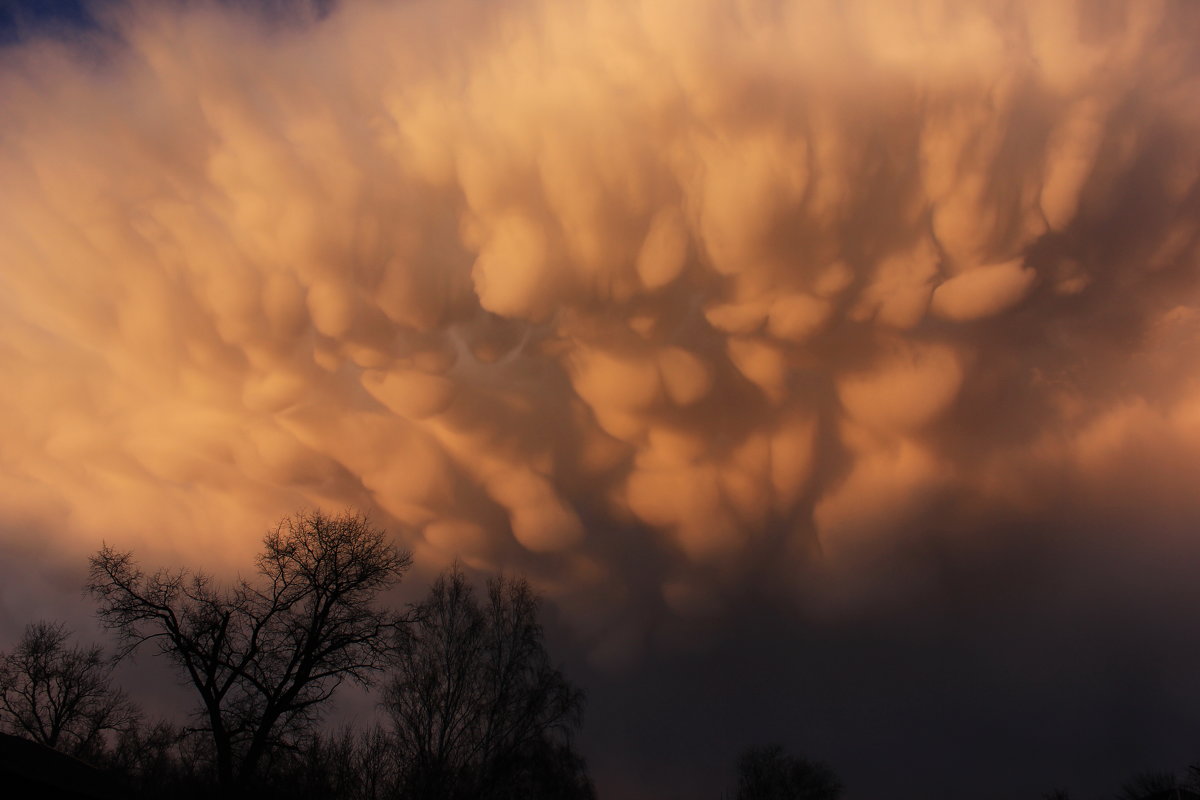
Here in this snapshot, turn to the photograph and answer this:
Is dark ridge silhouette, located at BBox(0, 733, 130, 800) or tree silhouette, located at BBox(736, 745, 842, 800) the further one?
tree silhouette, located at BBox(736, 745, 842, 800)

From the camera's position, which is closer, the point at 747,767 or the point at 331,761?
the point at 331,761

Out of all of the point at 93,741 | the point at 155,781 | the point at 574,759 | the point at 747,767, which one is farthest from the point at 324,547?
the point at 747,767

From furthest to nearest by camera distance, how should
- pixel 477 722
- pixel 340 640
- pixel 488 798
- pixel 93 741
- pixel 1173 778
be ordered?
pixel 1173 778
pixel 93 741
pixel 477 722
pixel 488 798
pixel 340 640

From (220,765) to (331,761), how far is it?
394 inches

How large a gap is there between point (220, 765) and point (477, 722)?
11.3 m

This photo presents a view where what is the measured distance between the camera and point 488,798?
2977cm

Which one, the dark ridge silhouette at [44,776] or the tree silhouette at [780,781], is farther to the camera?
the tree silhouette at [780,781]

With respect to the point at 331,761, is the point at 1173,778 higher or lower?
higher

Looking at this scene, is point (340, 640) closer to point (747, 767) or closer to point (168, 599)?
point (168, 599)

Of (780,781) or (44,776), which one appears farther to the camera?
(780,781)

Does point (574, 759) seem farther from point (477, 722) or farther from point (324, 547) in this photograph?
point (324, 547)

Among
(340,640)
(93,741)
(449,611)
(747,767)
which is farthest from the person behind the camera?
(747,767)

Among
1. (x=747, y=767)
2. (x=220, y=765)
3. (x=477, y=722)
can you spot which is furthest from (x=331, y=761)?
(x=747, y=767)

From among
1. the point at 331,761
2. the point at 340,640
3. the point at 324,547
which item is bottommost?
the point at 331,761
